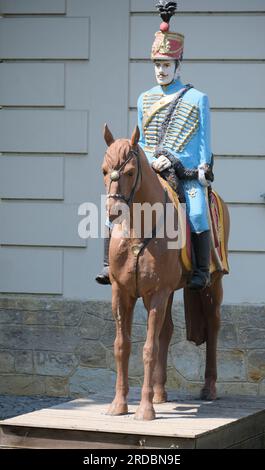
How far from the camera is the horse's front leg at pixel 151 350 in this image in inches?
303

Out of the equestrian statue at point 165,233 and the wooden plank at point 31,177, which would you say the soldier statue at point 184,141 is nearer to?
the equestrian statue at point 165,233

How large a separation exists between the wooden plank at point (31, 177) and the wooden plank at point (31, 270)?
22.2 inches

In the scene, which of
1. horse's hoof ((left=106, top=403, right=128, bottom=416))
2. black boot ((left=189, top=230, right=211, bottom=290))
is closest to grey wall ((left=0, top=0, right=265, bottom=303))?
black boot ((left=189, top=230, right=211, bottom=290))

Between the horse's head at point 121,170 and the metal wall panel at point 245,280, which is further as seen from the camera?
the metal wall panel at point 245,280

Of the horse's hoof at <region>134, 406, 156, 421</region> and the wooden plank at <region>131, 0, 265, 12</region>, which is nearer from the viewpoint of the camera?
the horse's hoof at <region>134, 406, 156, 421</region>

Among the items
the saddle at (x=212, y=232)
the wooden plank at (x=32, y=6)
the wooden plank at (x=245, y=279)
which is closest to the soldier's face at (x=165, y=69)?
the saddle at (x=212, y=232)

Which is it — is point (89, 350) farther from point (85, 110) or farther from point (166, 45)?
point (166, 45)

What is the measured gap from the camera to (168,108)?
8328 millimetres

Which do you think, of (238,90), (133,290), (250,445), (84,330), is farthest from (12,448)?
(238,90)

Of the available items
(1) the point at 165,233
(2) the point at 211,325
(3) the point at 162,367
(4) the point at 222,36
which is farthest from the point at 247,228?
(1) the point at 165,233

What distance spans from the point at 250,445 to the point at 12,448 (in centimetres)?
189

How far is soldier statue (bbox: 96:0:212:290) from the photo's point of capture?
8.23m

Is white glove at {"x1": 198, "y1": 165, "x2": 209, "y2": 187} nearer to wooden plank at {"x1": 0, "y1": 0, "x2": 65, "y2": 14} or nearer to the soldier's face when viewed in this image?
the soldier's face

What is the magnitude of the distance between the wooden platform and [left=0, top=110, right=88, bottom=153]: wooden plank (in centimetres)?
384
